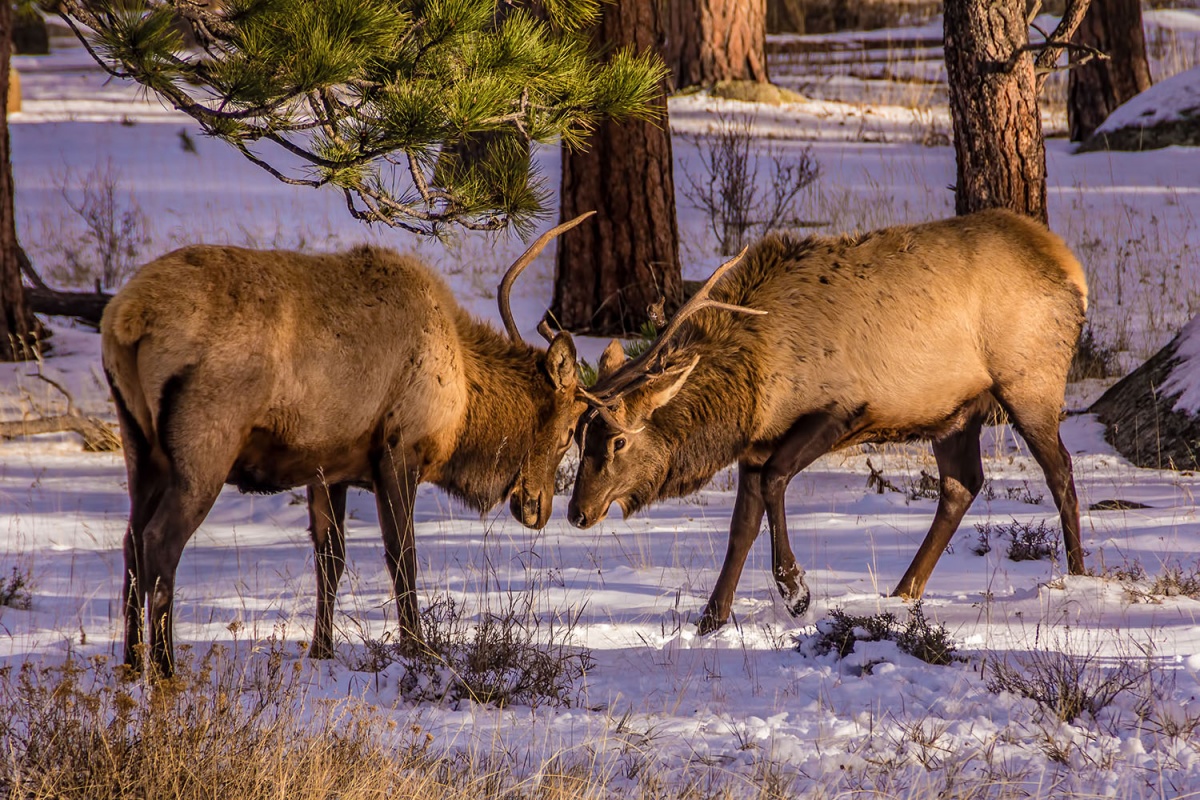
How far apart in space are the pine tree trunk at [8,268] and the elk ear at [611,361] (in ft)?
18.1

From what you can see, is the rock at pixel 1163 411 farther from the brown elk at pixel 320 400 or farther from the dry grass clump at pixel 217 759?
the dry grass clump at pixel 217 759

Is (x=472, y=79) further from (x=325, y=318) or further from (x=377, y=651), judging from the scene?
(x=377, y=651)

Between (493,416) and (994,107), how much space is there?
4.54 metres

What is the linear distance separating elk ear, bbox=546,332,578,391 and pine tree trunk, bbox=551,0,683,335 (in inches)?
185

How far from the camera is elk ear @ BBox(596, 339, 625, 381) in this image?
6281 mm

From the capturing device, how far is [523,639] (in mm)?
5477

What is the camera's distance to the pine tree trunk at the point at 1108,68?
17969mm

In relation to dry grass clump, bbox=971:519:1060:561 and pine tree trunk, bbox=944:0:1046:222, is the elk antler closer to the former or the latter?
dry grass clump, bbox=971:519:1060:561

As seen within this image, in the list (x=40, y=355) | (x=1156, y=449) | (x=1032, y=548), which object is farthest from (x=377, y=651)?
(x=40, y=355)

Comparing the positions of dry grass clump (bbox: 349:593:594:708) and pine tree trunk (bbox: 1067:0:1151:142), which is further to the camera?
pine tree trunk (bbox: 1067:0:1151:142)

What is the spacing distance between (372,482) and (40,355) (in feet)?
18.2

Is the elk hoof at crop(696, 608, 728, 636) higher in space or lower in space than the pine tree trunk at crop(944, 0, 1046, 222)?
lower

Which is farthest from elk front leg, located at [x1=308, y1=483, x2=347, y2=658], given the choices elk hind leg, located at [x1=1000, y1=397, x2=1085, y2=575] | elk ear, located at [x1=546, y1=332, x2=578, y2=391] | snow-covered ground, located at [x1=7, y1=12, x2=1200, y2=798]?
elk hind leg, located at [x1=1000, y1=397, x2=1085, y2=575]

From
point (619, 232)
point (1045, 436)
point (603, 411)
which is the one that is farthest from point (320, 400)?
point (619, 232)
